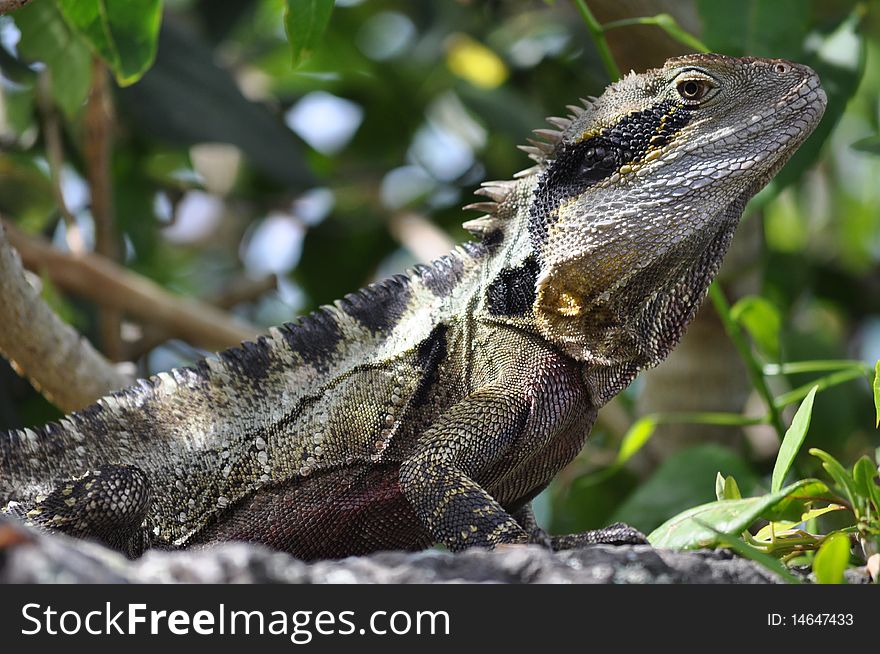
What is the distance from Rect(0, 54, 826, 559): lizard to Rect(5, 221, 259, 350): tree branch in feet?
7.51

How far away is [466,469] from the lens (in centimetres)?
377

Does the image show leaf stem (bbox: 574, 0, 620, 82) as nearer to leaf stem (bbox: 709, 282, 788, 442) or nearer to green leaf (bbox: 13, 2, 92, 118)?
leaf stem (bbox: 709, 282, 788, 442)

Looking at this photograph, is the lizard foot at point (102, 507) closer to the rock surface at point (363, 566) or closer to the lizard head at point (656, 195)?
the rock surface at point (363, 566)

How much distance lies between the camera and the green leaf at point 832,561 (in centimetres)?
264

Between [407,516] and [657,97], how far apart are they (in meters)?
1.82

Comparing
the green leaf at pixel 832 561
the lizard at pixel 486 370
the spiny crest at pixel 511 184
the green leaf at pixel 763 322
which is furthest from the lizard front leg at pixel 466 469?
the green leaf at pixel 763 322

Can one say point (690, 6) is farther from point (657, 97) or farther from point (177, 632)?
point (177, 632)

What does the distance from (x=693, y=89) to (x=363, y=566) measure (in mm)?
2301

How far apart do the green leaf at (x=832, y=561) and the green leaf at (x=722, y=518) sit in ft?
1.23

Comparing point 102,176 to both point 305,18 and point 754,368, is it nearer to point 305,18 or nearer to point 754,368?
point 305,18

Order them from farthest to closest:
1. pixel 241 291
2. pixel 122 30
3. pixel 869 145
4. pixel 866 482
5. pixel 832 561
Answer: pixel 241 291, pixel 122 30, pixel 869 145, pixel 866 482, pixel 832 561

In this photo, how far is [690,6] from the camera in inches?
248

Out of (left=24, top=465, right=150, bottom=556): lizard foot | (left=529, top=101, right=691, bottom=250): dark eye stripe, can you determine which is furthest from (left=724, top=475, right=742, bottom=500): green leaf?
(left=24, top=465, right=150, bottom=556): lizard foot

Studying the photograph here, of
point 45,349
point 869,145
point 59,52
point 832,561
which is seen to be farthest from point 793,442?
→ point 59,52
